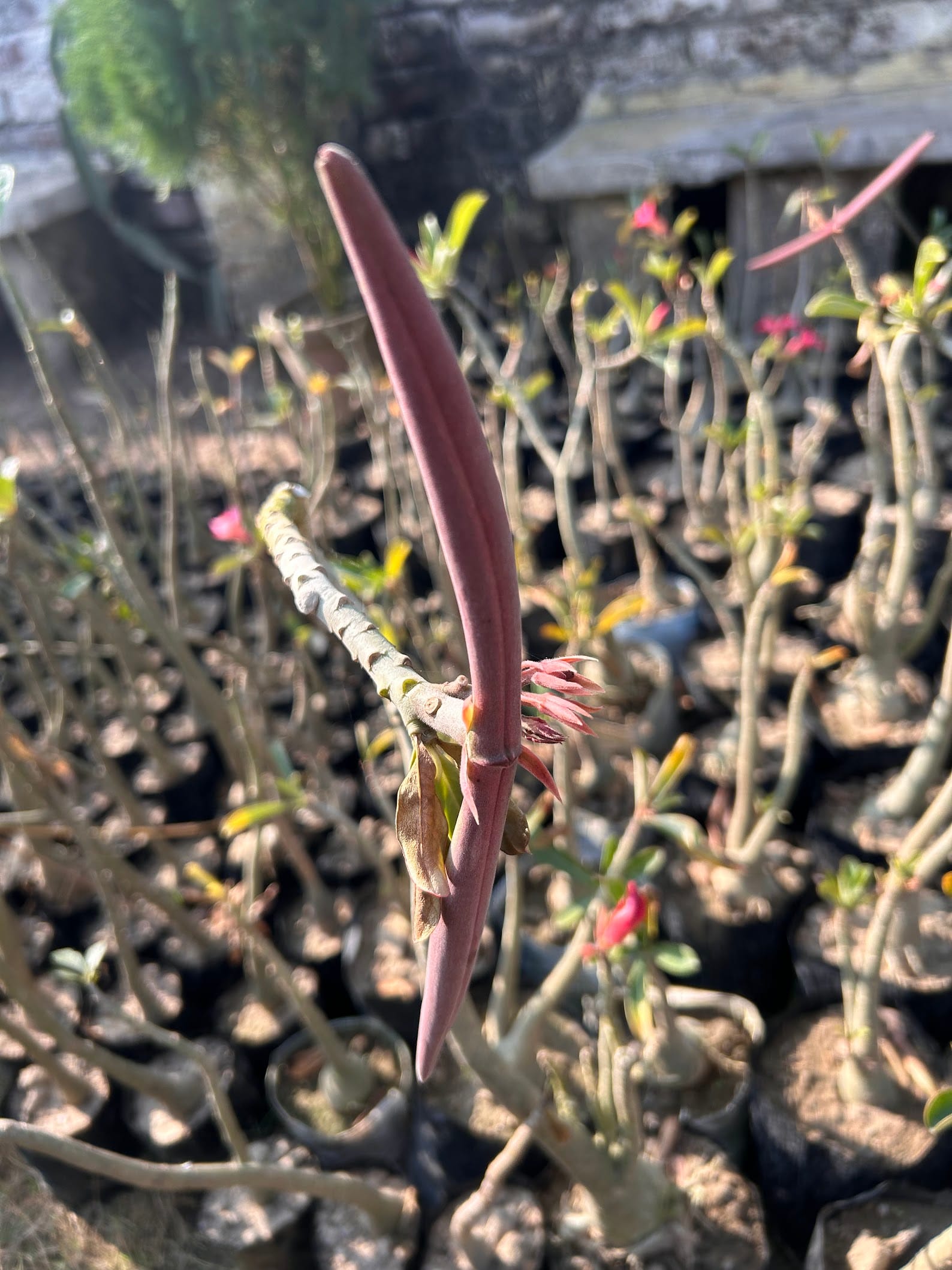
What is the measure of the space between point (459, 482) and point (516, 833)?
0.16 meters

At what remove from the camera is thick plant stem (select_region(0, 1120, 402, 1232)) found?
624mm

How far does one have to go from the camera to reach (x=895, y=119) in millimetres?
2590

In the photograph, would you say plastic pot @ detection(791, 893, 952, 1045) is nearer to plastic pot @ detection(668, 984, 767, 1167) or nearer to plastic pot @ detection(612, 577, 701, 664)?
plastic pot @ detection(668, 984, 767, 1167)

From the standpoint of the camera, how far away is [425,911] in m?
0.34

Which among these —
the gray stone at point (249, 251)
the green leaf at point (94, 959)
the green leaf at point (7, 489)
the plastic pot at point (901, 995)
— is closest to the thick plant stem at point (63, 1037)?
the green leaf at point (94, 959)

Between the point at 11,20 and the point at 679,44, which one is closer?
the point at 679,44

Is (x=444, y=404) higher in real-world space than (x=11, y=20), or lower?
lower

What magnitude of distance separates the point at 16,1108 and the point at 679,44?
3741mm

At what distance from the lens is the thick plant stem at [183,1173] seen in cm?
62

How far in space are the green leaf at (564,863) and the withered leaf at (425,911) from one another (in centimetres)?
54

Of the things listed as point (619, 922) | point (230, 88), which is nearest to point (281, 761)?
point (619, 922)

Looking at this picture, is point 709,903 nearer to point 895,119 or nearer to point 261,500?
point 261,500

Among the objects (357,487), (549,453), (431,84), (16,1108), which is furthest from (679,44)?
(16,1108)

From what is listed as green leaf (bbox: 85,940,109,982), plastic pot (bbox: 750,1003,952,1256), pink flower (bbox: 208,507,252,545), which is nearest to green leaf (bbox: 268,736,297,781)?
green leaf (bbox: 85,940,109,982)
